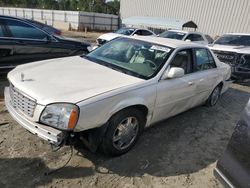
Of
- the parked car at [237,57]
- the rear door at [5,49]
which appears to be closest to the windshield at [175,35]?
the parked car at [237,57]

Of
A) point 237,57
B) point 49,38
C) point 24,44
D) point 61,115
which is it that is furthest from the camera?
point 237,57

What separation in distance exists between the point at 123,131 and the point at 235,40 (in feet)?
27.3

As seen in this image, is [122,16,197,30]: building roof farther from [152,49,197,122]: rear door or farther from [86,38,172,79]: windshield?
[86,38,172,79]: windshield

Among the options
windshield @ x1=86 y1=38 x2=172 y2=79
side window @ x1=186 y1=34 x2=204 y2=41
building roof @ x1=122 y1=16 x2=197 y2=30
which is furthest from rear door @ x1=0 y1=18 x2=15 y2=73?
building roof @ x1=122 y1=16 x2=197 y2=30

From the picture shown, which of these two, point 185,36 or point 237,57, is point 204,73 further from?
point 185,36

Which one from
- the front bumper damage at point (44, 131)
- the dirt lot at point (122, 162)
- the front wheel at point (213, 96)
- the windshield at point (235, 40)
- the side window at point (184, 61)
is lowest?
the dirt lot at point (122, 162)

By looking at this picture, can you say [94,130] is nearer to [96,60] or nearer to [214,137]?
[96,60]

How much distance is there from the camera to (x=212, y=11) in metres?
21.2

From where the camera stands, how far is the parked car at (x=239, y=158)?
2.26 meters

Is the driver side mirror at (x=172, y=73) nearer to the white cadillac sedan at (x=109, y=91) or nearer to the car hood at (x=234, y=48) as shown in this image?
the white cadillac sedan at (x=109, y=91)

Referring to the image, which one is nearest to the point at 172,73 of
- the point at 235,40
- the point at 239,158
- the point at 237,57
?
the point at 239,158

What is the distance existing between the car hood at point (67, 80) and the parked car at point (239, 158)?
1450mm

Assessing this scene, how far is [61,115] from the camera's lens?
2750 mm

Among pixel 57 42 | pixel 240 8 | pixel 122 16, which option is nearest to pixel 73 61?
pixel 57 42
